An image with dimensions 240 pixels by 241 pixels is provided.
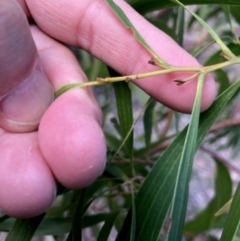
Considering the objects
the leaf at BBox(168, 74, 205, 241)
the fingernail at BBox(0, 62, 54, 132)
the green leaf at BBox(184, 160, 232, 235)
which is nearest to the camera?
the leaf at BBox(168, 74, 205, 241)

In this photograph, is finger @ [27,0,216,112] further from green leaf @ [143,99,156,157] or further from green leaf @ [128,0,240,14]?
green leaf @ [143,99,156,157]

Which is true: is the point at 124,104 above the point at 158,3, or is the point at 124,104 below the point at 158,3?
below

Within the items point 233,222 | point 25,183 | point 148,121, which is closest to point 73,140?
point 25,183

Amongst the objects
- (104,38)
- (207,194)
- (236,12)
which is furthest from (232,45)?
(207,194)

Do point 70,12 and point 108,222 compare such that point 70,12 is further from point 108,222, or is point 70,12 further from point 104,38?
point 108,222

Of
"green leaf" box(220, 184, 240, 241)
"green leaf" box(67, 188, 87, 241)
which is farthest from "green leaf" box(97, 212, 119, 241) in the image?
"green leaf" box(220, 184, 240, 241)

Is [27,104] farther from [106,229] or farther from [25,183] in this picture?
[106,229]

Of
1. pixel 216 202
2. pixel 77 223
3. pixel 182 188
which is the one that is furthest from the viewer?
pixel 216 202
